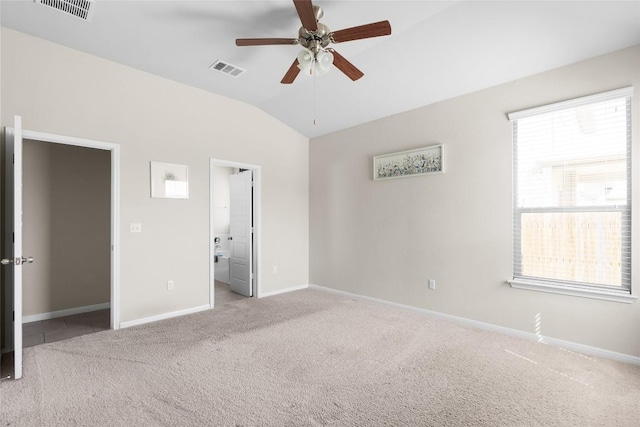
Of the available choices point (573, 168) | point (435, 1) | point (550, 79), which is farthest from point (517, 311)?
point (435, 1)

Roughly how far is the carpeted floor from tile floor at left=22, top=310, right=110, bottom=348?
34 cm

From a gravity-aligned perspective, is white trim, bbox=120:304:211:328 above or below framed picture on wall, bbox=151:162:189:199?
below

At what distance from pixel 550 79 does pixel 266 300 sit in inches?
173

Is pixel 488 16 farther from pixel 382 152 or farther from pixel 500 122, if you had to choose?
pixel 382 152

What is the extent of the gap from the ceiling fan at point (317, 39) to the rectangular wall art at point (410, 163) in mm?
1728

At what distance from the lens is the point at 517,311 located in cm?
331

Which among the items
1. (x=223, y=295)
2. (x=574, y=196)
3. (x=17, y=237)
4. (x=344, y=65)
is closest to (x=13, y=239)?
(x=17, y=237)

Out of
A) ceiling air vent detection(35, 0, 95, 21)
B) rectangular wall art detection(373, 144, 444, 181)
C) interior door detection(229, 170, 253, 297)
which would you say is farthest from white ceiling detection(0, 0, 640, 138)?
interior door detection(229, 170, 253, 297)

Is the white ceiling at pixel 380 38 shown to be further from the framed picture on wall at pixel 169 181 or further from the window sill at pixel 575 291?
the window sill at pixel 575 291

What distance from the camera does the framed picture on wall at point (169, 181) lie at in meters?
3.84

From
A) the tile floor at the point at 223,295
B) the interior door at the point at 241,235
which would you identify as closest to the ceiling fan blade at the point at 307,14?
the interior door at the point at 241,235

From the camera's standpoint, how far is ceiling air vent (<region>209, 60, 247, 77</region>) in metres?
3.62

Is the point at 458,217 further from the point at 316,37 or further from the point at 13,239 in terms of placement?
the point at 13,239

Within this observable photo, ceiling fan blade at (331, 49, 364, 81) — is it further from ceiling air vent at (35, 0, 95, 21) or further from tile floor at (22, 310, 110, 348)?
tile floor at (22, 310, 110, 348)
